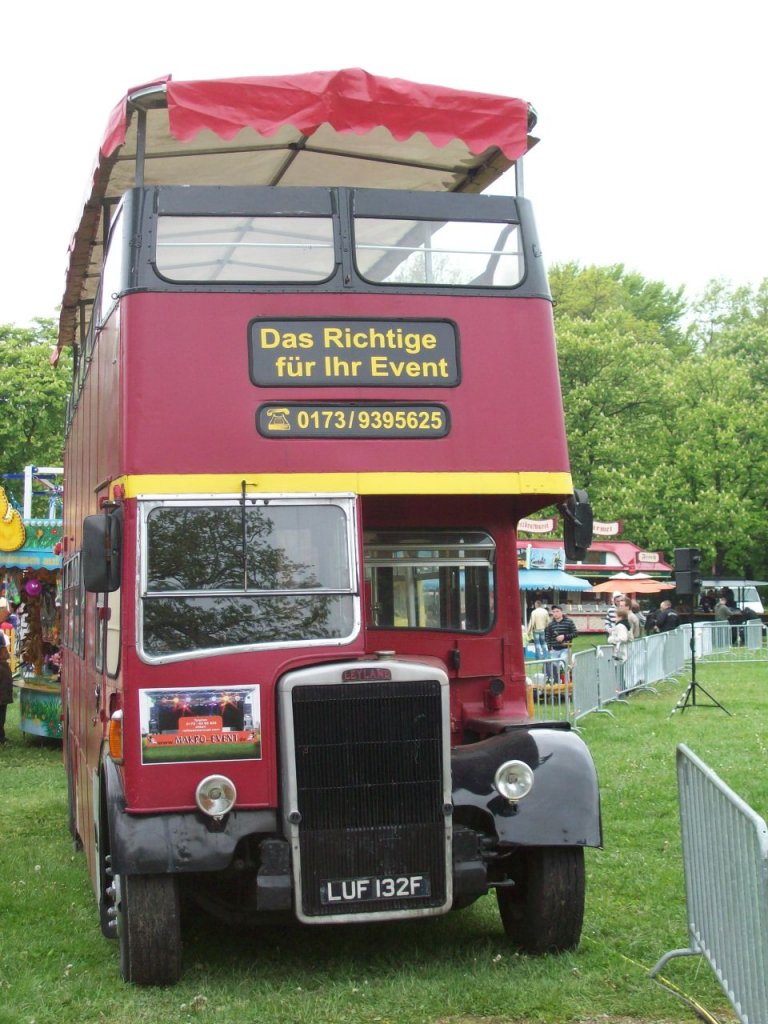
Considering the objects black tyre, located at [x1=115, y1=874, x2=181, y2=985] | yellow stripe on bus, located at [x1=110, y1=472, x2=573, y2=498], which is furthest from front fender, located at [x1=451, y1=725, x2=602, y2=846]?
black tyre, located at [x1=115, y1=874, x2=181, y2=985]

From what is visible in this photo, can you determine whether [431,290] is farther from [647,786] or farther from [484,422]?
[647,786]

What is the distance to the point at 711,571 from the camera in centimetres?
5788

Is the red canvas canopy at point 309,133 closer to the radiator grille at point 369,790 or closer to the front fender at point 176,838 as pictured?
the radiator grille at point 369,790

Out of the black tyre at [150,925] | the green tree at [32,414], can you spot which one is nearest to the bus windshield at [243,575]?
the black tyre at [150,925]

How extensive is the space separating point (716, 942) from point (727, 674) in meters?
24.9

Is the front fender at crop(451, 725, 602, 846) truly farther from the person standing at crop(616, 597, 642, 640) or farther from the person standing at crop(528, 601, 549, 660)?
the person standing at crop(616, 597, 642, 640)

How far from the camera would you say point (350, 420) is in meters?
7.66

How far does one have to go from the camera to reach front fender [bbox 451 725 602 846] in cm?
721

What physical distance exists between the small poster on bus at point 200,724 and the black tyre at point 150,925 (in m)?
0.63

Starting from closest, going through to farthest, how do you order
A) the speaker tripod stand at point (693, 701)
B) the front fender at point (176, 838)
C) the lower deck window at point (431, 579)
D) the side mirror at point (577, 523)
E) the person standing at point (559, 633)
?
1. the front fender at point (176, 838)
2. the side mirror at point (577, 523)
3. the lower deck window at point (431, 579)
4. the speaker tripod stand at point (693, 701)
5. the person standing at point (559, 633)

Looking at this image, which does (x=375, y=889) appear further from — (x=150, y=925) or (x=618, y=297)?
(x=618, y=297)

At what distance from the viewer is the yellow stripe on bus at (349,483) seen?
7.31 meters

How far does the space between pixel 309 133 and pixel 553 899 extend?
15.1ft

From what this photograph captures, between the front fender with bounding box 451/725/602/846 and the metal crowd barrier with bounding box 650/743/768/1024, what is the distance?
1.74 ft
